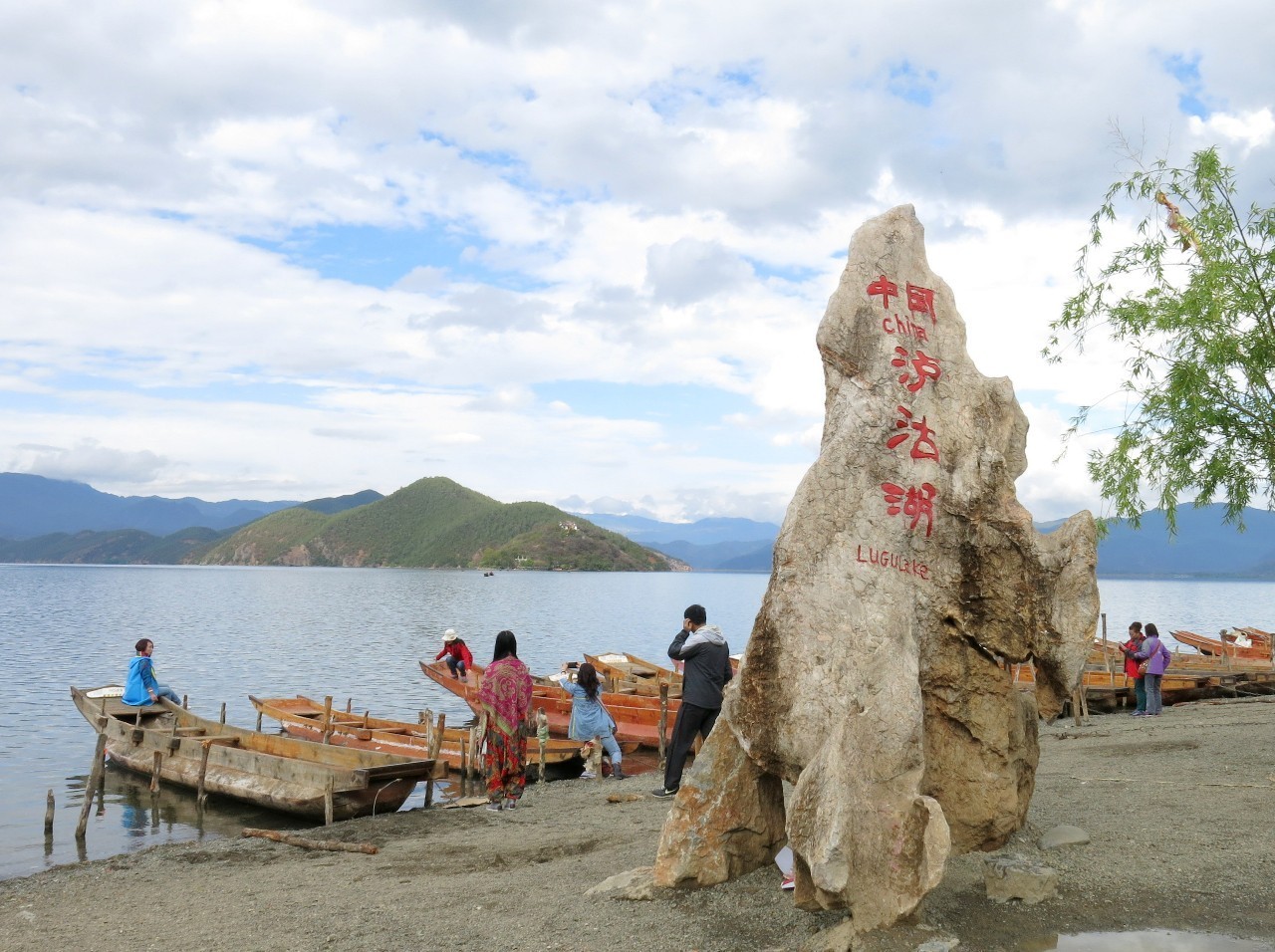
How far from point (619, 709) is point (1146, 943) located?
14842 mm

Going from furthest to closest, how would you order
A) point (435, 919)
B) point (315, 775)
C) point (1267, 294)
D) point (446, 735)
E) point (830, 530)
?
point (446, 735)
point (315, 775)
point (1267, 294)
point (435, 919)
point (830, 530)

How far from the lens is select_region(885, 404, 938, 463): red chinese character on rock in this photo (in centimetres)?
734

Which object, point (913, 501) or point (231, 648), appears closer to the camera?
point (913, 501)

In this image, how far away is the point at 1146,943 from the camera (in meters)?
6.19

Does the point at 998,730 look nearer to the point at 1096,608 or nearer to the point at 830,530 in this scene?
the point at 1096,608

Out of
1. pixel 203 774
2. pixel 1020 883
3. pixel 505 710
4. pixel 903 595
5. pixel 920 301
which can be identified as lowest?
pixel 203 774

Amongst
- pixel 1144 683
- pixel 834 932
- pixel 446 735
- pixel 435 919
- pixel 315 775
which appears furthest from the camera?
pixel 1144 683

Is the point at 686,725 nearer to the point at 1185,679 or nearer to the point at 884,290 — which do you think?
the point at 884,290

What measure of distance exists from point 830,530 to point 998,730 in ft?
7.01

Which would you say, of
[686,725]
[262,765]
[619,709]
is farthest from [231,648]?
[686,725]

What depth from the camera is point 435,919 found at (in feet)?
25.2

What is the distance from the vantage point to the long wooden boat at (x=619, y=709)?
19594 mm

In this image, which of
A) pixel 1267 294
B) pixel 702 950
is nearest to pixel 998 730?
pixel 702 950

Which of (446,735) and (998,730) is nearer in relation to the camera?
(998,730)
